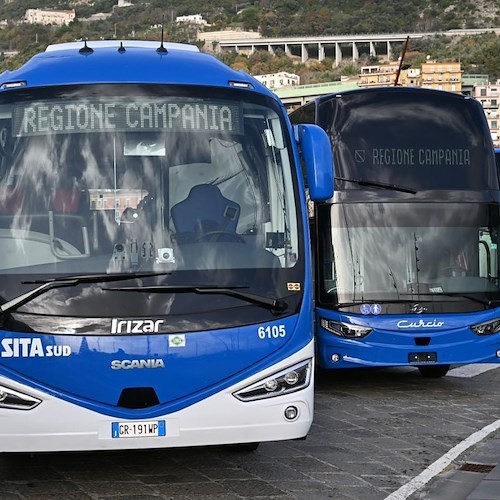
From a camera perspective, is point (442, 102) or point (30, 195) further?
point (442, 102)

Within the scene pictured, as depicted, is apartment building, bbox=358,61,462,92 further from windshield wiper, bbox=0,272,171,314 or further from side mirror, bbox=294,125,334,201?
windshield wiper, bbox=0,272,171,314

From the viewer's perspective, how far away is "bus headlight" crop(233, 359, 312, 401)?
6469 mm

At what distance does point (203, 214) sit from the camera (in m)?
6.76

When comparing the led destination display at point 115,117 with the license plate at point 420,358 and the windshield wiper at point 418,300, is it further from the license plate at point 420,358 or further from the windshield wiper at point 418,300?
the license plate at point 420,358

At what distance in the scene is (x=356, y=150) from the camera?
11883 millimetres

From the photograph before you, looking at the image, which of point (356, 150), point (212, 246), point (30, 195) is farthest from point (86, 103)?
point (356, 150)

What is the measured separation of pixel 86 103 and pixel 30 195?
2.10 ft

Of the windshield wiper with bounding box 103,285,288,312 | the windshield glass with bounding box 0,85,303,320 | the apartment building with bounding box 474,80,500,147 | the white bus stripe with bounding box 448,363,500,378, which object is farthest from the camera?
the apartment building with bounding box 474,80,500,147

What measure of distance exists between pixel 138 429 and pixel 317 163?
2021mm

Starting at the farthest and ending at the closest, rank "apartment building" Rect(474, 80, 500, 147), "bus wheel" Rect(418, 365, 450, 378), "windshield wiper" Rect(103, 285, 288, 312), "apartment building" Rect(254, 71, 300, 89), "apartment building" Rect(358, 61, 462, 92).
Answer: "apartment building" Rect(254, 71, 300, 89), "apartment building" Rect(474, 80, 500, 147), "apartment building" Rect(358, 61, 462, 92), "bus wheel" Rect(418, 365, 450, 378), "windshield wiper" Rect(103, 285, 288, 312)

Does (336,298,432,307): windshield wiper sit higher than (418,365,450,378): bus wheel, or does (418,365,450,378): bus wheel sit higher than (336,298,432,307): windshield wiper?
(336,298,432,307): windshield wiper

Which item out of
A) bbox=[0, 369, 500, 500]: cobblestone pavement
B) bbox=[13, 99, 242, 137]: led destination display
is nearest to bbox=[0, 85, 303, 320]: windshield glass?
bbox=[13, 99, 242, 137]: led destination display

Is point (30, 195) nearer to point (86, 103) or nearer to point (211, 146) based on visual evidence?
point (86, 103)

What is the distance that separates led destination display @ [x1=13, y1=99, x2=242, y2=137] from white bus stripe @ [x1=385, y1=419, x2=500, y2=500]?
2.33 m
